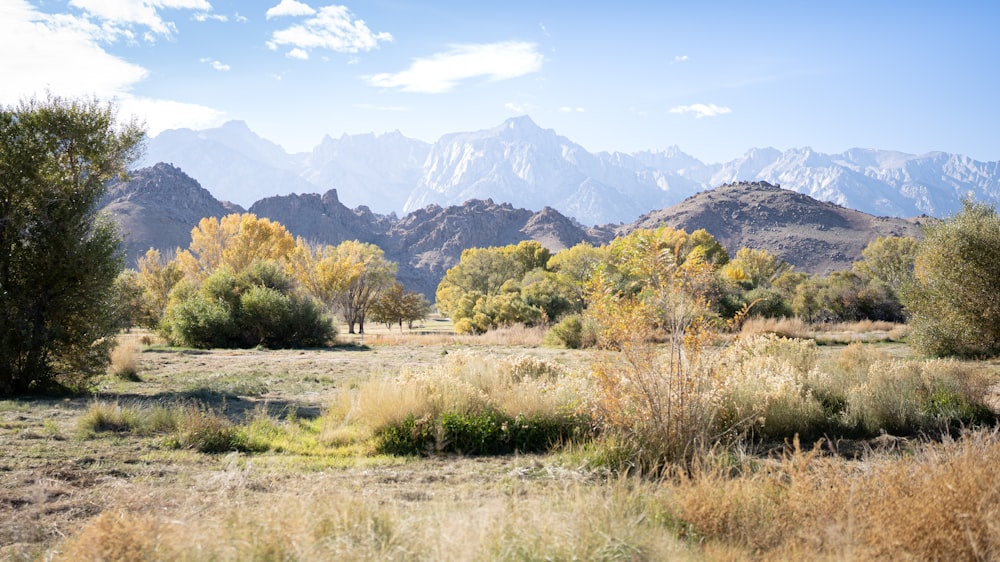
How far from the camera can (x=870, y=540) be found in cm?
382

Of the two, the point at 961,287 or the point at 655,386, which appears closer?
the point at 655,386

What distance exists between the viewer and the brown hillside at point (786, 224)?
4936 inches

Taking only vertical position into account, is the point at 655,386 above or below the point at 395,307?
above

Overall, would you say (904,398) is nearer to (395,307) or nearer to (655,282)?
(655,282)

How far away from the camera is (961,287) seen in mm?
16391

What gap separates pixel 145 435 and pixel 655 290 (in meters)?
7.45

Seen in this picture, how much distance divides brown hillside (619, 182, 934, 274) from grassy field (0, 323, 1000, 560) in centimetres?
12312

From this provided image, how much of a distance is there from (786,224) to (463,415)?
6204 inches

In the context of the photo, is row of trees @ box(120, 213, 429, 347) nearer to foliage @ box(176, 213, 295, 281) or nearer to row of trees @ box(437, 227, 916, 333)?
foliage @ box(176, 213, 295, 281)

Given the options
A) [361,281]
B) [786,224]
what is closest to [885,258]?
[361,281]

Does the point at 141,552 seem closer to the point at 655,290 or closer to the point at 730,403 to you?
the point at 655,290

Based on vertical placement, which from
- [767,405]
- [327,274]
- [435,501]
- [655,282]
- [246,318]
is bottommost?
[767,405]

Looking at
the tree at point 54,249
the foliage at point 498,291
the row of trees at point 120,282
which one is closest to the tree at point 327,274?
the foliage at point 498,291

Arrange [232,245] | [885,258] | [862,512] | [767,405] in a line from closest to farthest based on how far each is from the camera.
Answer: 1. [862,512]
2. [767,405]
3. [232,245]
4. [885,258]
